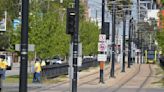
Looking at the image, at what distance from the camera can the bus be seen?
10568cm

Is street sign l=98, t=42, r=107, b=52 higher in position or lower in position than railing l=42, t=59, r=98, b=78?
higher

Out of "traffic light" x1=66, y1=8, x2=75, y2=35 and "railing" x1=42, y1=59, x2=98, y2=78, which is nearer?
"traffic light" x1=66, y1=8, x2=75, y2=35

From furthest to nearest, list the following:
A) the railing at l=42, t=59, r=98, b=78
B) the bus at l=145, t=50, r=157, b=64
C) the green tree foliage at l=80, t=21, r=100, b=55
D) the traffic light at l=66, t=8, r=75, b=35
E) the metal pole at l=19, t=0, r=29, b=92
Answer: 1. the bus at l=145, t=50, r=157, b=64
2. the green tree foliage at l=80, t=21, r=100, b=55
3. the railing at l=42, t=59, r=98, b=78
4. the traffic light at l=66, t=8, r=75, b=35
5. the metal pole at l=19, t=0, r=29, b=92

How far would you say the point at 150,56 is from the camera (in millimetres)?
107062

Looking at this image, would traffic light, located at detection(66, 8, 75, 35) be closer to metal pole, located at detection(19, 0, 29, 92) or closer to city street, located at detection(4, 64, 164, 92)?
city street, located at detection(4, 64, 164, 92)

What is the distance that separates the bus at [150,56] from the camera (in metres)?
106

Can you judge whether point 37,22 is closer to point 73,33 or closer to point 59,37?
point 59,37

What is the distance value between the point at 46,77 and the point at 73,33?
1839cm

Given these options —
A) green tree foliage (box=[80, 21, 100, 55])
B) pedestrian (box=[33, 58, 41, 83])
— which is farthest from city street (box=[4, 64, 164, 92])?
green tree foliage (box=[80, 21, 100, 55])

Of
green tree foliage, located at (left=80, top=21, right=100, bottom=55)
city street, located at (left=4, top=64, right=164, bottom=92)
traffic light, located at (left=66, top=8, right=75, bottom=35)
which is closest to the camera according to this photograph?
traffic light, located at (left=66, top=8, right=75, bottom=35)

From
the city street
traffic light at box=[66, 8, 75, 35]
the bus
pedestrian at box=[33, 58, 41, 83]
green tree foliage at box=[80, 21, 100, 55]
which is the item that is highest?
traffic light at box=[66, 8, 75, 35]

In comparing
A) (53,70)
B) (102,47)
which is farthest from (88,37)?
(102,47)

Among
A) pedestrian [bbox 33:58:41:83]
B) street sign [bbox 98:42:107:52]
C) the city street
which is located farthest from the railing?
street sign [bbox 98:42:107:52]

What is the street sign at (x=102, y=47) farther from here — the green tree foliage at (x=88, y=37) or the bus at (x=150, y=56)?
the bus at (x=150, y=56)
